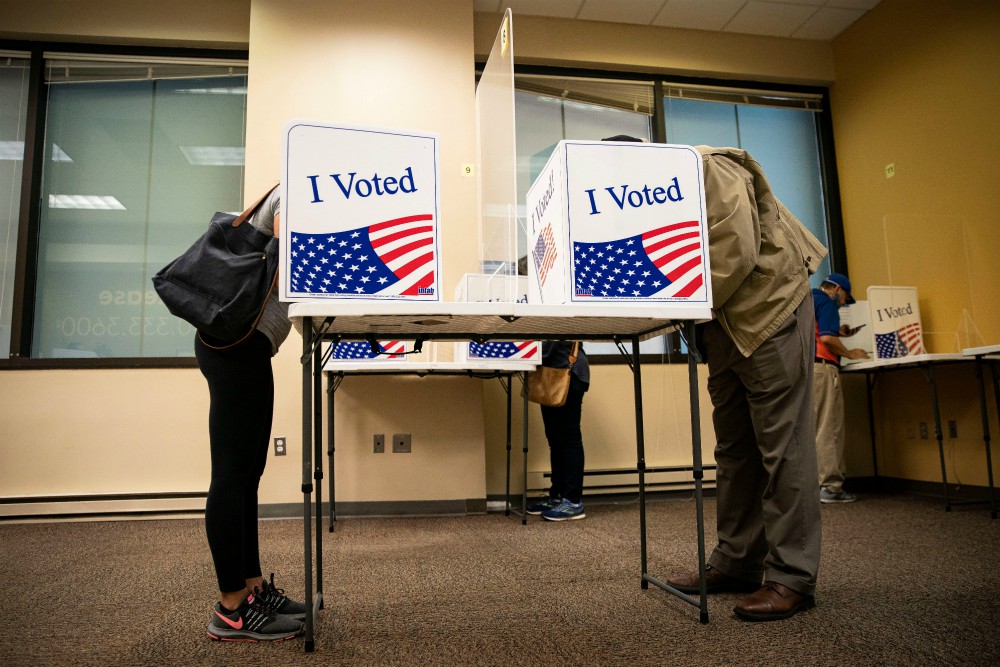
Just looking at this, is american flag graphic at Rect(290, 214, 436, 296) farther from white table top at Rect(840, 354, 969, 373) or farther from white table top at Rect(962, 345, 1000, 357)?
white table top at Rect(840, 354, 969, 373)

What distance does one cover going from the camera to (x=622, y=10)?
4.16 m

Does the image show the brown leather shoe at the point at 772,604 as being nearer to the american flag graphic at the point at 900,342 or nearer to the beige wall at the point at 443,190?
the beige wall at the point at 443,190

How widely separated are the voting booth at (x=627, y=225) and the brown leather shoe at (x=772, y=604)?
711 millimetres

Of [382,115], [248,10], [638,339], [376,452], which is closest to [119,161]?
[248,10]

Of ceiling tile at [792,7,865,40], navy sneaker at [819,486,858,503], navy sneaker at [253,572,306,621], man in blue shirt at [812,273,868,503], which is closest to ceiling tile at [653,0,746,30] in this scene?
ceiling tile at [792,7,865,40]

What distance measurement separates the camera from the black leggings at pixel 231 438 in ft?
4.74

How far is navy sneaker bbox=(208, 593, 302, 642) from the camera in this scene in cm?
146

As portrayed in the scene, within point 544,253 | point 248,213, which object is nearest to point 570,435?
point 544,253

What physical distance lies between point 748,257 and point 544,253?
0.51 metres

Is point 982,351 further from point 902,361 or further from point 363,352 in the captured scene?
point 363,352

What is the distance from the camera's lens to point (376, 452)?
343 cm

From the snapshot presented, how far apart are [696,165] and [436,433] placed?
2.26 m

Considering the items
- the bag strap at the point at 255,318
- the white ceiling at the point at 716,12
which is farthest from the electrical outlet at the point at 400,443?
the white ceiling at the point at 716,12

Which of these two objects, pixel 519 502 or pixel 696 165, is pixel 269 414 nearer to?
pixel 696 165
